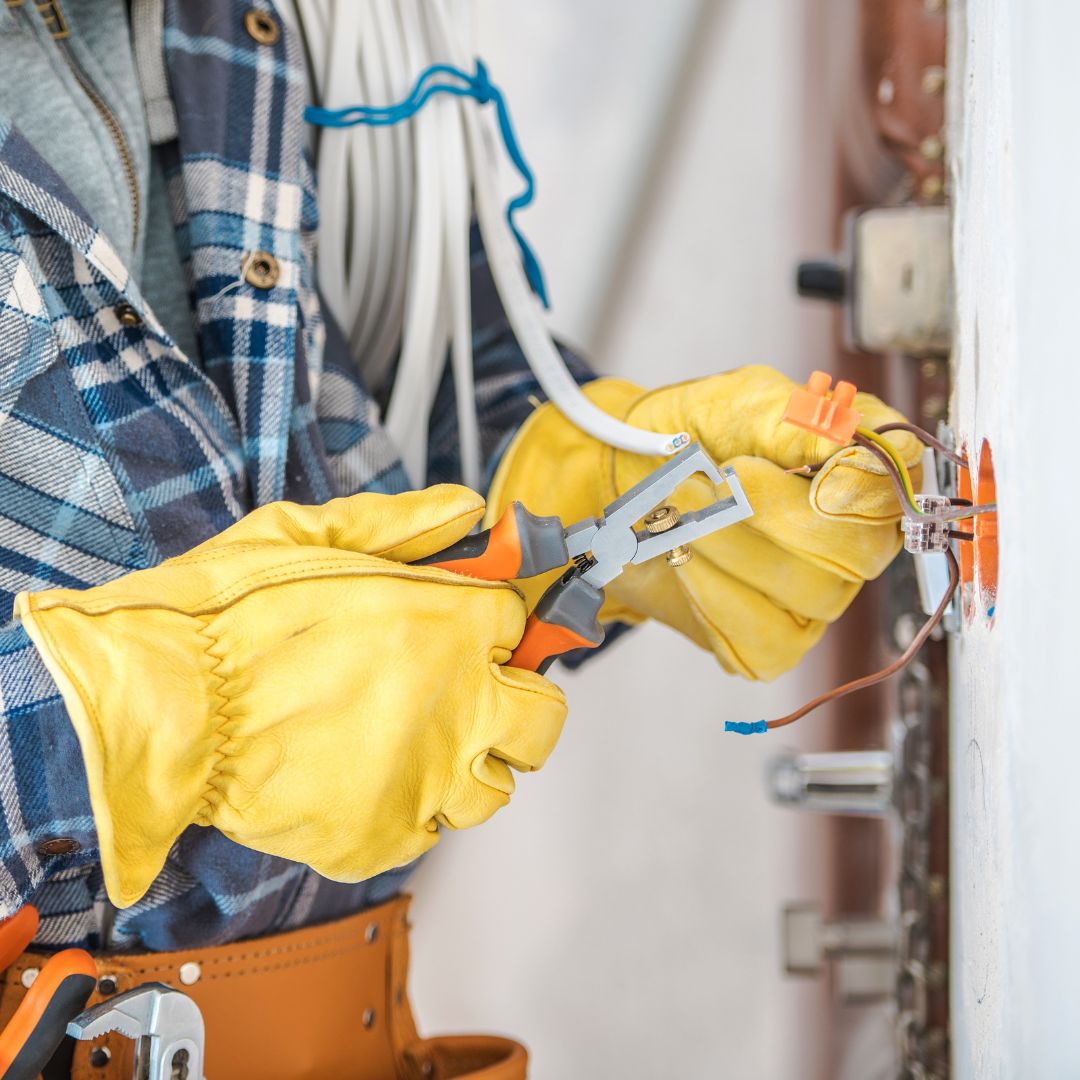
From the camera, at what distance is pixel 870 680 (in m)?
0.45

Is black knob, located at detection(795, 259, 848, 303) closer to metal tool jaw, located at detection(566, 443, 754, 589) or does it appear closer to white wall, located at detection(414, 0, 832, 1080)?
white wall, located at detection(414, 0, 832, 1080)

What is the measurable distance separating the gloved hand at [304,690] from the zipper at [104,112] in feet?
0.64

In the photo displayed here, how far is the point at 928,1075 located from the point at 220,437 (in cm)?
60

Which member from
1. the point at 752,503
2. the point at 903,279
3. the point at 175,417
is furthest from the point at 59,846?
the point at 903,279

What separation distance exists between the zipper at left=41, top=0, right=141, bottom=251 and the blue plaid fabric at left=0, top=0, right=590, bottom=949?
1.1 inches

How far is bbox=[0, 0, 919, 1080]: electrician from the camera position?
42 cm

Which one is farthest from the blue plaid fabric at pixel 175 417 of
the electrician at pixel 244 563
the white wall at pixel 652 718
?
the white wall at pixel 652 718

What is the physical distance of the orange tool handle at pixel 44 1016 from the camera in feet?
1.37

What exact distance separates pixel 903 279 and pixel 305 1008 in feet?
1.88

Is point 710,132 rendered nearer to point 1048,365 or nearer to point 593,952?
point 593,952

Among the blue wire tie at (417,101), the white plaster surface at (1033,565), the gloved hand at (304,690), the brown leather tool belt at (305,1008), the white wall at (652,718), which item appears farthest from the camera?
the white wall at (652,718)

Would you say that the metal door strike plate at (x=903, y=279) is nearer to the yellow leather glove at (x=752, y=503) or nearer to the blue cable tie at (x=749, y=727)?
the yellow leather glove at (x=752, y=503)

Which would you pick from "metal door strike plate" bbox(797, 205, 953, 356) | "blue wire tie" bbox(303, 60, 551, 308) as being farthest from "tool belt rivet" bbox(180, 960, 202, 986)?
"metal door strike plate" bbox(797, 205, 953, 356)

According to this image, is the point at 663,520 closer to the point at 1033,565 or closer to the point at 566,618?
the point at 566,618
